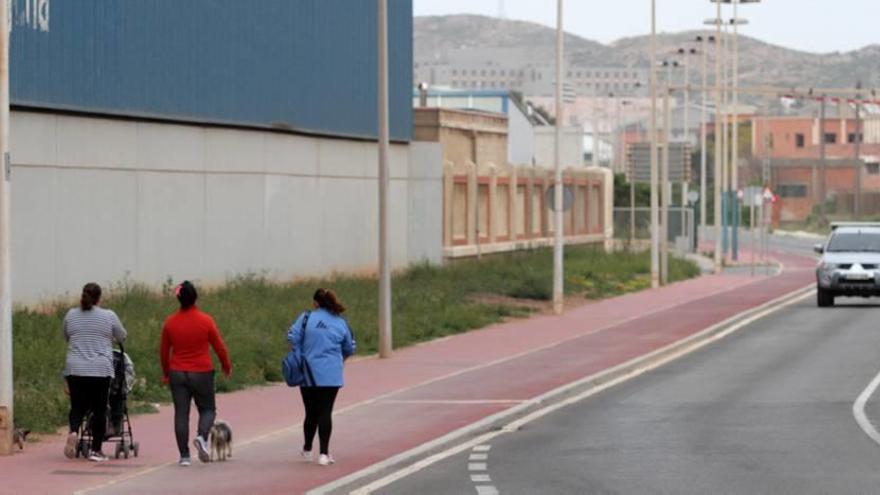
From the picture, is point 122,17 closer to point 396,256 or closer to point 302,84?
point 302,84

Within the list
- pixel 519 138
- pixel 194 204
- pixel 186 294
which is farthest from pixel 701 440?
pixel 519 138

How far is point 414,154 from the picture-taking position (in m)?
60.2

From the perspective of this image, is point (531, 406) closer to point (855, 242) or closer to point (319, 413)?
point (319, 413)

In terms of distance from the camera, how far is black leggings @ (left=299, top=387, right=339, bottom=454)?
18859mm

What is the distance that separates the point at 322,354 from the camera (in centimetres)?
1892

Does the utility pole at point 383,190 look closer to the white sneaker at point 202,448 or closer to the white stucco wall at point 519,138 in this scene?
the white sneaker at point 202,448

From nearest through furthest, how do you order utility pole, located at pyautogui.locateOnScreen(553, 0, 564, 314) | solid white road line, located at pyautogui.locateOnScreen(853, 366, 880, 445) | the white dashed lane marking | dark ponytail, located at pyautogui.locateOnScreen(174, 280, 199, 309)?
the white dashed lane marking < dark ponytail, located at pyautogui.locateOnScreen(174, 280, 199, 309) < solid white road line, located at pyautogui.locateOnScreen(853, 366, 880, 445) < utility pole, located at pyautogui.locateOnScreen(553, 0, 564, 314)

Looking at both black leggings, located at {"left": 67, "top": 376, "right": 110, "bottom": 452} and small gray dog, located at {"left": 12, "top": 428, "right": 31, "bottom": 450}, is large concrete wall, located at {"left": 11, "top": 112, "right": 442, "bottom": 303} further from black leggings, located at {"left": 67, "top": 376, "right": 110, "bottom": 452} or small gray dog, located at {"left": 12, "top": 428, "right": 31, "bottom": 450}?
black leggings, located at {"left": 67, "top": 376, "right": 110, "bottom": 452}

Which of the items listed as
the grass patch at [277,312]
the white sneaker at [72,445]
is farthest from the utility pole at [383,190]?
the white sneaker at [72,445]

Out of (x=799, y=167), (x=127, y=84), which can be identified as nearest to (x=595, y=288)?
(x=127, y=84)

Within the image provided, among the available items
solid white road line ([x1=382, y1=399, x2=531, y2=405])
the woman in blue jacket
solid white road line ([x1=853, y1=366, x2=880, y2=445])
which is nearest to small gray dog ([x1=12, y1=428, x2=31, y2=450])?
the woman in blue jacket

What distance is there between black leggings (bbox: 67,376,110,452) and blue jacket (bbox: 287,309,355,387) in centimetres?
191

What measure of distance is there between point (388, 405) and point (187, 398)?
22.5 feet

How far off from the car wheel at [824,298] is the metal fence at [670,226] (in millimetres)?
47604
